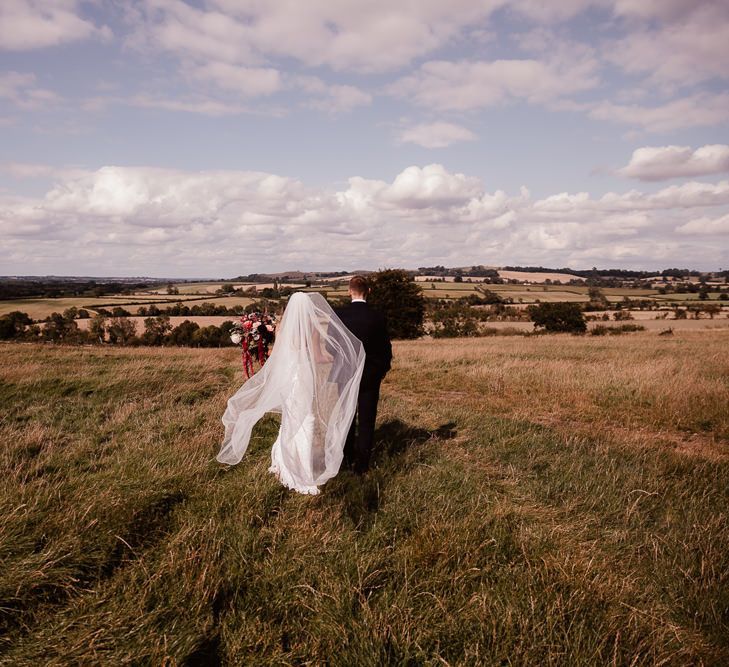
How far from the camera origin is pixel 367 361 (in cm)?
612

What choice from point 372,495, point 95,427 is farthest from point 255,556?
point 95,427

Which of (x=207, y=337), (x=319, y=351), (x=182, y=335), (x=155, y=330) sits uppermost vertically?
(x=319, y=351)

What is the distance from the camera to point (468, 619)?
315 cm

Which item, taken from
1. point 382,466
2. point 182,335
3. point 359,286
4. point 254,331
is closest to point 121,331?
point 182,335

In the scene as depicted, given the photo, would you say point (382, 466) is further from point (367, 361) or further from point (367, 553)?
point (367, 553)

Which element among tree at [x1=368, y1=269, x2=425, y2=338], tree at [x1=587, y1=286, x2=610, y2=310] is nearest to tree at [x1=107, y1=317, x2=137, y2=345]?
tree at [x1=368, y1=269, x2=425, y2=338]

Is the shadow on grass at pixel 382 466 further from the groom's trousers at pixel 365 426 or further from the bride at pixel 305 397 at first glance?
the bride at pixel 305 397

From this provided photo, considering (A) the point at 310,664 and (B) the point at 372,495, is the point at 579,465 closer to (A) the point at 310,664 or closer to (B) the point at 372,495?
(B) the point at 372,495

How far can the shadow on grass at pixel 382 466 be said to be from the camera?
480 centimetres

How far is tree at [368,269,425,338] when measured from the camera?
2083 inches

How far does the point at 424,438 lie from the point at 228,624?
516cm

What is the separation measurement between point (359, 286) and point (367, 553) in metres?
3.70

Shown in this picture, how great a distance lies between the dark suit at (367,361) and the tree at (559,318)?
56.8 meters

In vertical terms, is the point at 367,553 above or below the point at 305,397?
below
